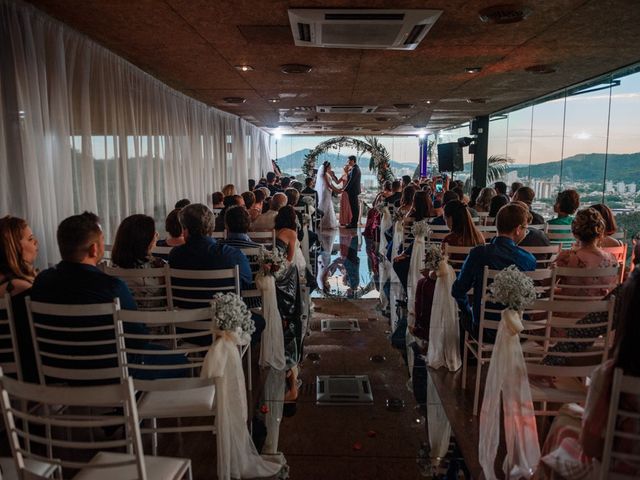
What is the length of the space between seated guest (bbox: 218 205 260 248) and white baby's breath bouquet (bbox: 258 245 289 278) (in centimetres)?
38

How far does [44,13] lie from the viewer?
12.4ft

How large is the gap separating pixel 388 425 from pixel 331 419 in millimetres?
364

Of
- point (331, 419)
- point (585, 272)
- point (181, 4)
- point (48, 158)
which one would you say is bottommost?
point (331, 419)

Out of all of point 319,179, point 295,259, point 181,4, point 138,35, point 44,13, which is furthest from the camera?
point 319,179

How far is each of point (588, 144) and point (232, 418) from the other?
6.90 metres

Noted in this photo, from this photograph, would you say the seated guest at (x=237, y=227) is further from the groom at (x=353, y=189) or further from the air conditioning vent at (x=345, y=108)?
the groom at (x=353, y=189)

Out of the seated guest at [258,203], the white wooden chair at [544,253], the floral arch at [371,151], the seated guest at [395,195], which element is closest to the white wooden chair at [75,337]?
the white wooden chair at [544,253]

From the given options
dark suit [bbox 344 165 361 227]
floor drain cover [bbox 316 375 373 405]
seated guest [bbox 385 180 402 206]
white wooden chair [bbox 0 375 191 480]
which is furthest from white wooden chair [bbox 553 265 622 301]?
dark suit [bbox 344 165 361 227]

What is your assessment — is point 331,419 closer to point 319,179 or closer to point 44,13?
point 44,13

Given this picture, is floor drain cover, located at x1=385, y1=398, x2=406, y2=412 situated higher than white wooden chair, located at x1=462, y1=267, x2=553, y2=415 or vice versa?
white wooden chair, located at x1=462, y1=267, x2=553, y2=415

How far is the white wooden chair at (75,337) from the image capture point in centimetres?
223

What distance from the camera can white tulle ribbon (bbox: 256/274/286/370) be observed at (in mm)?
3722

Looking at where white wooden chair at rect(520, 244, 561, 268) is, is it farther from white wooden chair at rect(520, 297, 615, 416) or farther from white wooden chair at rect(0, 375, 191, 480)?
white wooden chair at rect(0, 375, 191, 480)

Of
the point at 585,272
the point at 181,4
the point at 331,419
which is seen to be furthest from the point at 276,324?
the point at 181,4
